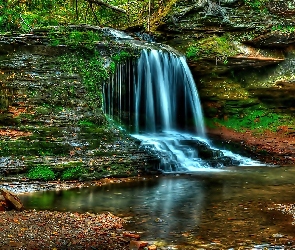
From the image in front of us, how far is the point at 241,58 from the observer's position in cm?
1634

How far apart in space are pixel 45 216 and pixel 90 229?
0.95 m

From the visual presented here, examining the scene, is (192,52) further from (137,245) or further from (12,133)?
(137,245)

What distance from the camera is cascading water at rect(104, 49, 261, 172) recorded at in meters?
13.1

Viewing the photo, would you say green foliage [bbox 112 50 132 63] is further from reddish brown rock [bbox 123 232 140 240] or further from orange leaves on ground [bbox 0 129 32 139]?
reddish brown rock [bbox 123 232 140 240]

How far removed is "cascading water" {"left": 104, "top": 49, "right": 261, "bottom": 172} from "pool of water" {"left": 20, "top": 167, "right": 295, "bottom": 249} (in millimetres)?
1930

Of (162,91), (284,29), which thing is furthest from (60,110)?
(284,29)

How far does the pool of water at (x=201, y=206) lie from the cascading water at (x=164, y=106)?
6.33 ft

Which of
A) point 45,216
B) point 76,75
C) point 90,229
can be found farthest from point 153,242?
point 76,75

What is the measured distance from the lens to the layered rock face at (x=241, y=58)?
1655 centimetres

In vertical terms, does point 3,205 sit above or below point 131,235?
above

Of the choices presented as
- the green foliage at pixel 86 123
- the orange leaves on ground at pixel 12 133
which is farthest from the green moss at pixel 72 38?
the orange leaves on ground at pixel 12 133

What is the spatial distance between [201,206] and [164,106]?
8742 millimetres

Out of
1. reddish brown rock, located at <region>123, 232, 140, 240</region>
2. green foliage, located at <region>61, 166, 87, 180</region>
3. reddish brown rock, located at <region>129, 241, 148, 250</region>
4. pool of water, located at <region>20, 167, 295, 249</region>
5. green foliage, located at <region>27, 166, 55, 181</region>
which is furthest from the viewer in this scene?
green foliage, located at <region>61, 166, 87, 180</region>

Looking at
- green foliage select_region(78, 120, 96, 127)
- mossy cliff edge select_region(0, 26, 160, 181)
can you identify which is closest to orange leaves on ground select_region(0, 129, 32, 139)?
mossy cliff edge select_region(0, 26, 160, 181)
